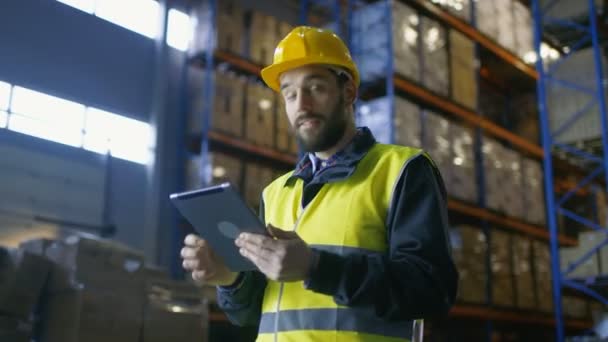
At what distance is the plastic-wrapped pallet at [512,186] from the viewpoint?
1018 centimetres

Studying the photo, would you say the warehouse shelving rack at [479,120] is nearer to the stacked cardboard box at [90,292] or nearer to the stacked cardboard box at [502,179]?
the stacked cardboard box at [502,179]

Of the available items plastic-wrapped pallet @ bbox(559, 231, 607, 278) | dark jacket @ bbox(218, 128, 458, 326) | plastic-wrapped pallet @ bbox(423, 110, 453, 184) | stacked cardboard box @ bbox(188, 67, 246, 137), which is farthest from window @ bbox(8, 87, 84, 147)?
dark jacket @ bbox(218, 128, 458, 326)

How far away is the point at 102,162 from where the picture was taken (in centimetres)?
814

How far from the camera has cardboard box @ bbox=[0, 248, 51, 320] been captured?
16.6 ft

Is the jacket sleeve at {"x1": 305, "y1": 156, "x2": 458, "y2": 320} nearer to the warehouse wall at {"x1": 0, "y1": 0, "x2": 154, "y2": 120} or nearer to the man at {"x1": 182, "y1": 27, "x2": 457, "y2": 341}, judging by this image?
the man at {"x1": 182, "y1": 27, "x2": 457, "y2": 341}

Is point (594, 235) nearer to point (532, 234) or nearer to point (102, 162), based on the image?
point (532, 234)

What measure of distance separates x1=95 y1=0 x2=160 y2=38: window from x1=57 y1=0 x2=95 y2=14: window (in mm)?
68

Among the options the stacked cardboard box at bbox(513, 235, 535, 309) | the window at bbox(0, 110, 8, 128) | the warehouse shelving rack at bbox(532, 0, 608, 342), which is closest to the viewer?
the window at bbox(0, 110, 8, 128)

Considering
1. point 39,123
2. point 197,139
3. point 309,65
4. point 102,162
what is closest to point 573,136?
point 197,139

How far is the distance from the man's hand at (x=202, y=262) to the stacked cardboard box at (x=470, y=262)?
7358 mm

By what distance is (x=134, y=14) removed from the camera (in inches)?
351

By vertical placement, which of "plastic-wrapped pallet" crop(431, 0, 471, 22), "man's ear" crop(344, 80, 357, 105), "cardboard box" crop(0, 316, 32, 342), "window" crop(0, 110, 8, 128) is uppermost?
"plastic-wrapped pallet" crop(431, 0, 471, 22)

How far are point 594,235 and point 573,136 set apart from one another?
5.39ft

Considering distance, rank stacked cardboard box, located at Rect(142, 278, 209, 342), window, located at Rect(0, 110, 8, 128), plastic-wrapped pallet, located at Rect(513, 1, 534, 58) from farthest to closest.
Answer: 1. plastic-wrapped pallet, located at Rect(513, 1, 534, 58)
2. window, located at Rect(0, 110, 8, 128)
3. stacked cardboard box, located at Rect(142, 278, 209, 342)
